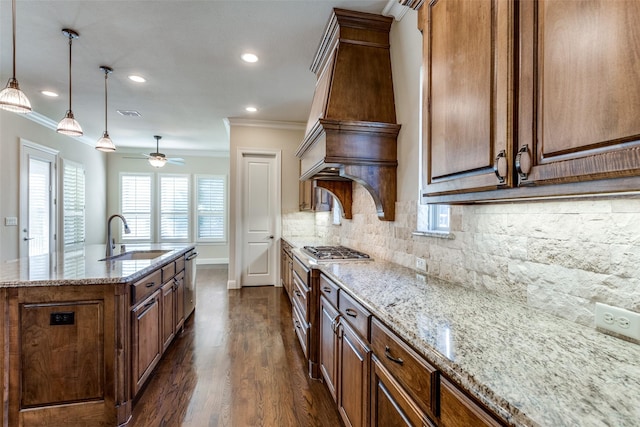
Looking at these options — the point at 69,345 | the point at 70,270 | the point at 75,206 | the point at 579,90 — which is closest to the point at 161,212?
the point at 75,206

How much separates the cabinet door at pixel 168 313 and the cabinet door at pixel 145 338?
108mm

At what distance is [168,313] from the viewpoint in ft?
8.96

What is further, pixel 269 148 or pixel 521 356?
pixel 269 148

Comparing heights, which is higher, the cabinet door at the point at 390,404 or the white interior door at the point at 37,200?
the white interior door at the point at 37,200

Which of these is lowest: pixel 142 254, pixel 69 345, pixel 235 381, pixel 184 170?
pixel 235 381

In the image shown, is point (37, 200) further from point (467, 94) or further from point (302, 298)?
point (467, 94)

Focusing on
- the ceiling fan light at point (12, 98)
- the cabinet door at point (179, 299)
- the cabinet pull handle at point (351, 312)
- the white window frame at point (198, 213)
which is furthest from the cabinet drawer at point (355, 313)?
the white window frame at point (198, 213)

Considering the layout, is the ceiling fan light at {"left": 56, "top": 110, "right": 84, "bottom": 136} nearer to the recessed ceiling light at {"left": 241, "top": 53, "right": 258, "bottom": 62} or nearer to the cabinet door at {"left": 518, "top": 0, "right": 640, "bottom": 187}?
the recessed ceiling light at {"left": 241, "top": 53, "right": 258, "bottom": 62}

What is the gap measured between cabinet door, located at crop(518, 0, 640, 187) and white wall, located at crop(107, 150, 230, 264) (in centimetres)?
772

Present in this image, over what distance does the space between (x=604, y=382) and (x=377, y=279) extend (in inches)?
45.5

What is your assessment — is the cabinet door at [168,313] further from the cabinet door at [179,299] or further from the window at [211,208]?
the window at [211,208]

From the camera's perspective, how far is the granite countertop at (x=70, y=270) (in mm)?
1766

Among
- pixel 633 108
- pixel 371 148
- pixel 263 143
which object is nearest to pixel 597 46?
pixel 633 108

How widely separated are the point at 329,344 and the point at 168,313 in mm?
1590
